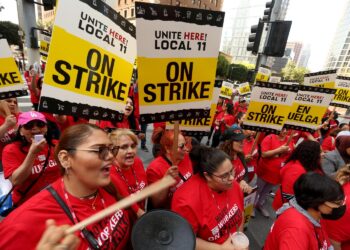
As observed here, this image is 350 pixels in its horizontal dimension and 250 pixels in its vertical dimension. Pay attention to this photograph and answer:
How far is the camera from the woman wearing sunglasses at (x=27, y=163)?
246cm

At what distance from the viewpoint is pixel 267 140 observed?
183 inches

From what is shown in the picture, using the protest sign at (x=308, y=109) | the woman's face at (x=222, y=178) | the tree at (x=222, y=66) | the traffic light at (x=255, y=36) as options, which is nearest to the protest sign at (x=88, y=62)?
the woman's face at (x=222, y=178)

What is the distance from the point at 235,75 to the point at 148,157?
145 ft

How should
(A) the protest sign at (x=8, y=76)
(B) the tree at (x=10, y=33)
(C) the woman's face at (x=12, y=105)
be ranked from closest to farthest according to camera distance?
(A) the protest sign at (x=8, y=76), (C) the woman's face at (x=12, y=105), (B) the tree at (x=10, y=33)

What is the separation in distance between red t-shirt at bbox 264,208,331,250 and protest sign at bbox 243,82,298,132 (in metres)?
2.19

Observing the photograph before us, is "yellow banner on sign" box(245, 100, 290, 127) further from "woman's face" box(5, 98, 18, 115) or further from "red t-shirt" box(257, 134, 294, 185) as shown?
"woman's face" box(5, 98, 18, 115)

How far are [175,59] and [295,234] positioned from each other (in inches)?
75.1

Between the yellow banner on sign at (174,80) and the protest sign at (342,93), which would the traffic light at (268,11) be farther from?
the yellow banner on sign at (174,80)

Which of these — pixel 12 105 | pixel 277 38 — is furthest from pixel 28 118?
pixel 277 38

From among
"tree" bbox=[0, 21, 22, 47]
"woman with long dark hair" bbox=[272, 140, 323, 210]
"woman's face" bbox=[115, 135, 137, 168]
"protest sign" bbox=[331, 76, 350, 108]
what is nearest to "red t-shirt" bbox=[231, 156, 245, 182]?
"woman with long dark hair" bbox=[272, 140, 323, 210]

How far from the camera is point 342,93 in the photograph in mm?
7012

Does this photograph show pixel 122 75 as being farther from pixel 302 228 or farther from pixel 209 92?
pixel 302 228

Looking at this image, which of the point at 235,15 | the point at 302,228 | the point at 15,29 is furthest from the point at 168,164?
the point at 235,15

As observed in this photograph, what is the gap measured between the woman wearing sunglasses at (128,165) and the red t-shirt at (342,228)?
2.18 metres
